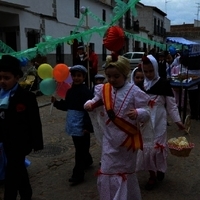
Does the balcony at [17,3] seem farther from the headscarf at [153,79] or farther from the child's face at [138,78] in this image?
the headscarf at [153,79]

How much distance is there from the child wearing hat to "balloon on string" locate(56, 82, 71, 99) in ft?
3.94

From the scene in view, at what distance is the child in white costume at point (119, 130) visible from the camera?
3008 millimetres

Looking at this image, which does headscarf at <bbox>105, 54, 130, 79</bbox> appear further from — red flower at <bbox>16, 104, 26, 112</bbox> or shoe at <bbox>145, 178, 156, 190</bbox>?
shoe at <bbox>145, 178, 156, 190</bbox>

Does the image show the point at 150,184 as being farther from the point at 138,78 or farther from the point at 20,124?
the point at 20,124

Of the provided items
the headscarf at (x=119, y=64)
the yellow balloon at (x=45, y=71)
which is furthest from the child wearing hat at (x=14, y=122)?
the yellow balloon at (x=45, y=71)

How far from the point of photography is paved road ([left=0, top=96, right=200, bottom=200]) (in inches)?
150

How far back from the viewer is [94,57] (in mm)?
10984

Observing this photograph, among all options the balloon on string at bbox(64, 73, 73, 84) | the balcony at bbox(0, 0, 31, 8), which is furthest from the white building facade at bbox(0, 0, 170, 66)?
the balloon on string at bbox(64, 73, 73, 84)

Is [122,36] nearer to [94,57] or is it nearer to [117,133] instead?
[117,133]

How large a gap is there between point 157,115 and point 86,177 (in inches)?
50.4

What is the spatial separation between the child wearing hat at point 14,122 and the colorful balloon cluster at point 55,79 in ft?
3.32

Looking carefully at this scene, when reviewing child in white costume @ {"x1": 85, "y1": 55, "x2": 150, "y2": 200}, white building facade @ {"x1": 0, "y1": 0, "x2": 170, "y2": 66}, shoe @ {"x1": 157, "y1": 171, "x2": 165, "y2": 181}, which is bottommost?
shoe @ {"x1": 157, "y1": 171, "x2": 165, "y2": 181}

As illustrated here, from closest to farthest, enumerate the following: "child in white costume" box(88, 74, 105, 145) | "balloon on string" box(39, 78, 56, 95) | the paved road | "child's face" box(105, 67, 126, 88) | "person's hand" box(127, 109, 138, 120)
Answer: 1. "person's hand" box(127, 109, 138, 120)
2. "child's face" box(105, 67, 126, 88)
3. "child in white costume" box(88, 74, 105, 145)
4. the paved road
5. "balloon on string" box(39, 78, 56, 95)

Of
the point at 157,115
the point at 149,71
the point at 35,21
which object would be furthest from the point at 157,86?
the point at 35,21
